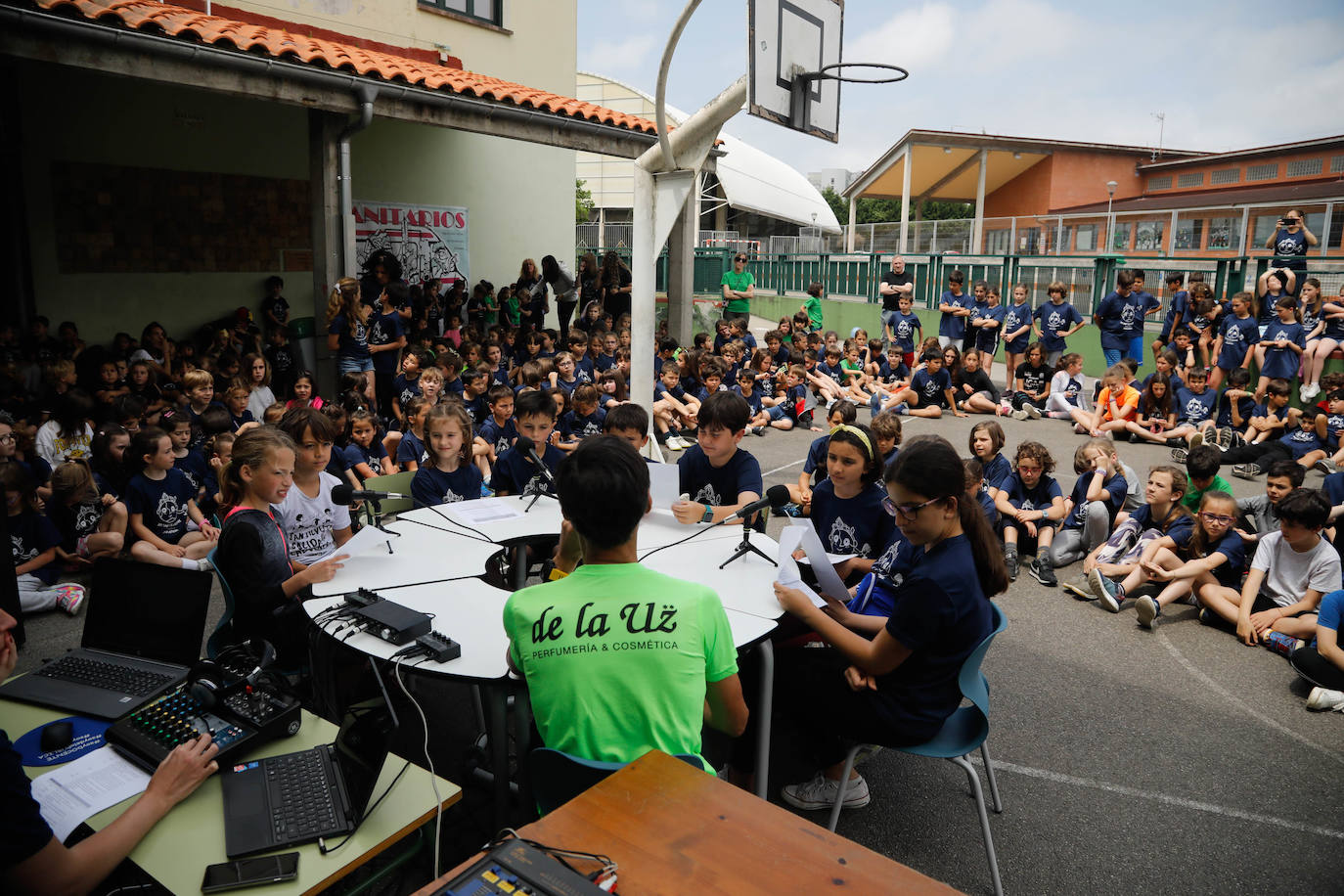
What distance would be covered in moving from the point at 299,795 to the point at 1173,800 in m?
3.33

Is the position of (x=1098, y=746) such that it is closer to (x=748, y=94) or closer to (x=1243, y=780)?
(x=1243, y=780)

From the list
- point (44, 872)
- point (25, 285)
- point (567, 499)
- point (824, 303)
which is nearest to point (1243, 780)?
point (567, 499)

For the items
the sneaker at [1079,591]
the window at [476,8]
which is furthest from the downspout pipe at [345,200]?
the sneaker at [1079,591]

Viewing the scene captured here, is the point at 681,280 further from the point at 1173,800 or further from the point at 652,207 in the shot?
the point at 1173,800

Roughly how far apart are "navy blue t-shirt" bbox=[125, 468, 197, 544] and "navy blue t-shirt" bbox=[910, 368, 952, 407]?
28.5ft

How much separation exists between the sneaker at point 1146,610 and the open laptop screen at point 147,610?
4.95 meters

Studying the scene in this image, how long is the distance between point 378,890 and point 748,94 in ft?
16.0

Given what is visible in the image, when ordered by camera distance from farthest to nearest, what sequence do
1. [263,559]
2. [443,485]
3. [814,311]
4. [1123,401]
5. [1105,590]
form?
[814,311] → [1123,401] → [1105,590] → [443,485] → [263,559]

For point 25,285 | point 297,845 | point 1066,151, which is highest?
point 1066,151

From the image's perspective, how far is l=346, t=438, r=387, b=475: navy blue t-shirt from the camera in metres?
6.38

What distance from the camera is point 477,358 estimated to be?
9.77m

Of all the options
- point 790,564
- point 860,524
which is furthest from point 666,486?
point 790,564

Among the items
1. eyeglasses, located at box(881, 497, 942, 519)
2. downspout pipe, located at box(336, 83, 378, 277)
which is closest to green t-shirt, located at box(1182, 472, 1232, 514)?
eyeglasses, located at box(881, 497, 942, 519)

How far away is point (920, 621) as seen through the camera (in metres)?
2.76
